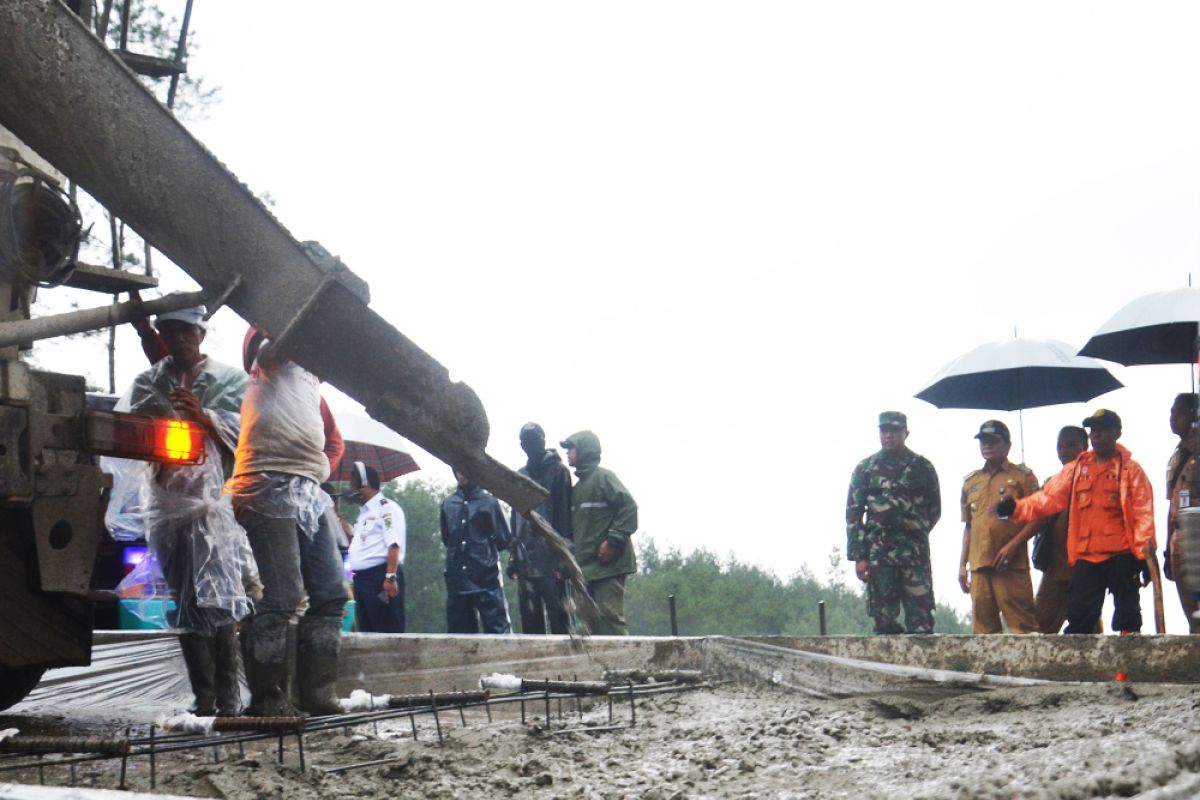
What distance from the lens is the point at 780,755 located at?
336 centimetres

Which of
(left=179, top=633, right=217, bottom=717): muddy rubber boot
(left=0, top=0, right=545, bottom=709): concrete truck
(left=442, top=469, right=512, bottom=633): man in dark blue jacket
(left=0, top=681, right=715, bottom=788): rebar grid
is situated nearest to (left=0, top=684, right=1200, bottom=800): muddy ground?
(left=0, top=681, right=715, bottom=788): rebar grid

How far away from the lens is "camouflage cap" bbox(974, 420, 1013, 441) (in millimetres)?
9523

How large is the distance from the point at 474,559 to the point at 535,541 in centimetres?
127

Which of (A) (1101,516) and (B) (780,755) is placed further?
(A) (1101,516)

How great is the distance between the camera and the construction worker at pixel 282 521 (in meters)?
5.15

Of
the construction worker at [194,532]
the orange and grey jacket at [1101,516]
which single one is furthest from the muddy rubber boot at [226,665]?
the orange and grey jacket at [1101,516]

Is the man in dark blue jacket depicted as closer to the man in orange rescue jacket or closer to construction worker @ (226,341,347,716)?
the man in orange rescue jacket

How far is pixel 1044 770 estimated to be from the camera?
2439mm

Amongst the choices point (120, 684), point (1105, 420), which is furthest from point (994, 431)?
point (120, 684)

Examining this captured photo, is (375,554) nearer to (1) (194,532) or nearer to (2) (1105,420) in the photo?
(1) (194,532)

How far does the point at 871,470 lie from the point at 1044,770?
284 inches

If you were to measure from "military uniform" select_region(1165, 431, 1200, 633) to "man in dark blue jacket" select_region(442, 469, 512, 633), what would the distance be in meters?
5.27

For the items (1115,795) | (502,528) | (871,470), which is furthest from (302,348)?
(502,528)

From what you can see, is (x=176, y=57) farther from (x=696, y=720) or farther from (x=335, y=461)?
(x=696, y=720)
